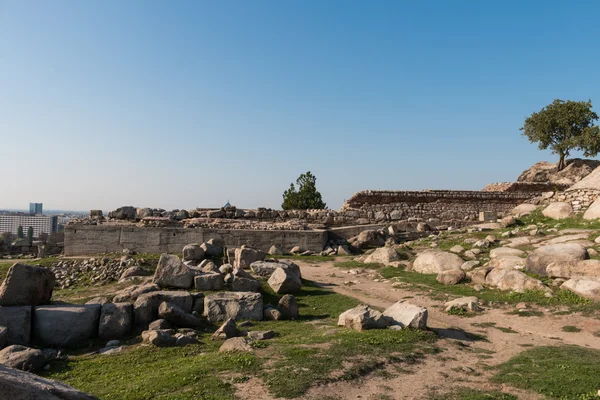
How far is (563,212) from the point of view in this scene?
18562 millimetres

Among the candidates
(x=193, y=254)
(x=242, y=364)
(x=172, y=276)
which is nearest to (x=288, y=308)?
(x=172, y=276)

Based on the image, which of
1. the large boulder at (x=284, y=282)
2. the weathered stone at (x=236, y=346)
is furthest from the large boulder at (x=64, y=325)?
the large boulder at (x=284, y=282)

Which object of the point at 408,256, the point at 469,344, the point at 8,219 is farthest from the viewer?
the point at 8,219

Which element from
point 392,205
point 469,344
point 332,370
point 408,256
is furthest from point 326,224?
point 332,370

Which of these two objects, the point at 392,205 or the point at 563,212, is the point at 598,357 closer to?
the point at 563,212

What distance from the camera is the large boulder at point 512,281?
10617mm

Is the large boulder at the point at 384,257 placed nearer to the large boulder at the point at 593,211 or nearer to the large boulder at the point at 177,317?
the large boulder at the point at 593,211

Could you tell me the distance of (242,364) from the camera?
6.21 metres

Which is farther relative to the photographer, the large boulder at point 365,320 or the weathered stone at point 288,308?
the weathered stone at point 288,308

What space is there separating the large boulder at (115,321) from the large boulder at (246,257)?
19.3ft

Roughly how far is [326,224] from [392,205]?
4.45 m

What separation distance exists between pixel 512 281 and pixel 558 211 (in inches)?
391

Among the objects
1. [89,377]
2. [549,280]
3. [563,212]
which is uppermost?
[563,212]

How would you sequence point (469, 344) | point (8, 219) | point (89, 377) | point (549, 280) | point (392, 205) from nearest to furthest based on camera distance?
point (89, 377)
point (469, 344)
point (549, 280)
point (392, 205)
point (8, 219)
